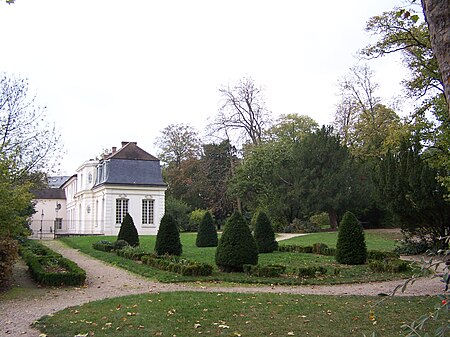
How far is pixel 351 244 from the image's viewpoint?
52.4 ft

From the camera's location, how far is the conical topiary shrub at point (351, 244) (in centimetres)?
1584

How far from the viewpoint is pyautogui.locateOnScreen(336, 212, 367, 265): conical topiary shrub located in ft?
52.0

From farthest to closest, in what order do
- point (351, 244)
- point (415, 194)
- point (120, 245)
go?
1. point (120, 245)
2. point (415, 194)
3. point (351, 244)

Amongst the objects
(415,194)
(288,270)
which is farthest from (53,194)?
(288,270)

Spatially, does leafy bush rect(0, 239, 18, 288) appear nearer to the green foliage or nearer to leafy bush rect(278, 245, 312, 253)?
leafy bush rect(278, 245, 312, 253)

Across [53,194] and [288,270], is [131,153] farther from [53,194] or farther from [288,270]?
[288,270]

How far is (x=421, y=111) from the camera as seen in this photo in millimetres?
21844

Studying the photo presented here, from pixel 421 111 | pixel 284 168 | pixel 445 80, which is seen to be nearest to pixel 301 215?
pixel 284 168

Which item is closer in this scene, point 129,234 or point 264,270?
point 264,270

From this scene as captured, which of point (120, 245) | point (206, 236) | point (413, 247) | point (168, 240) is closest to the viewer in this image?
point (168, 240)

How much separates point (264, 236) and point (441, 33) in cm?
1863

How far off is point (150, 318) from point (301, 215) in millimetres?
27600

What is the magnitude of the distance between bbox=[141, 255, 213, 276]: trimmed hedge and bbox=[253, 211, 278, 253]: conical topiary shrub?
5.18 metres

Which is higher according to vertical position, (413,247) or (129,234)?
(129,234)
